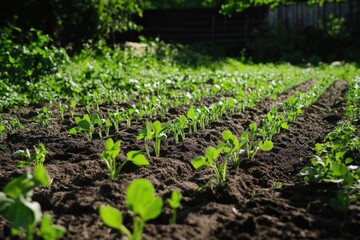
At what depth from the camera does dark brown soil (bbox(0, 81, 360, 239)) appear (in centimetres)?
206

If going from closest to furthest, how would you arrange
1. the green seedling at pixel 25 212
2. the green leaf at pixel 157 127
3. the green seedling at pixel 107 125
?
the green seedling at pixel 25 212
the green leaf at pixel 157 127
the green seedling at pixel 107 125

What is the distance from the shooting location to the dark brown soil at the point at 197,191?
206 cm

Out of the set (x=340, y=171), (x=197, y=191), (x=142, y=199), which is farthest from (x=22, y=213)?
(x=340, y=171)

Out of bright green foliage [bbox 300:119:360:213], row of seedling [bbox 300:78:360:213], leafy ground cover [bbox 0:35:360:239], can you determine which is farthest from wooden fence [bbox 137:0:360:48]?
bright green foliage [bbox 300:119:360:213]

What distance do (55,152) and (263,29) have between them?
16.3 metres

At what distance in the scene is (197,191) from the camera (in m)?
2.61

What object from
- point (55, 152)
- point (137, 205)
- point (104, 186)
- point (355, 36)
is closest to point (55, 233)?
point (137, 205)

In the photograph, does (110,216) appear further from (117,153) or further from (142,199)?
(117,153)

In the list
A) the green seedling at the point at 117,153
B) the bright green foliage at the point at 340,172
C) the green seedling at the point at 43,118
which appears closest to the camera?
the bright green foliage at the point at 340,172

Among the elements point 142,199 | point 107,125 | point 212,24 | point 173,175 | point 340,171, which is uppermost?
point 212,24

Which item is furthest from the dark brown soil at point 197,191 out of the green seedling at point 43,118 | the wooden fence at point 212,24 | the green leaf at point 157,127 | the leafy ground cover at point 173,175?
the wooden fence at point 212,24

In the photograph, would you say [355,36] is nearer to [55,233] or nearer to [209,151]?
[209,151]

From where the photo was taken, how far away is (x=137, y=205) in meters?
1.74

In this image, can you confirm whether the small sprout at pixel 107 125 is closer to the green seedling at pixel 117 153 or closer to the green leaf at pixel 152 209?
the green seedling at pixel 117 153
